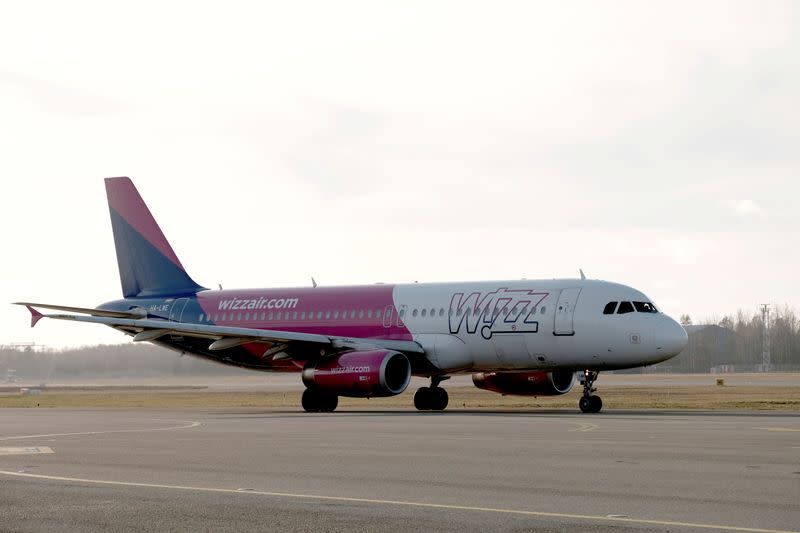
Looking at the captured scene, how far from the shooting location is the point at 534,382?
Result: 43.2m

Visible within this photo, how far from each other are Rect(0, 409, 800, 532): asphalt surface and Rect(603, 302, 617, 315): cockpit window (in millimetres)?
10794

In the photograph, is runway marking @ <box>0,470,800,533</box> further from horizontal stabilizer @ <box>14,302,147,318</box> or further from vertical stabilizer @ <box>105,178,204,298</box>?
vertical stabilizer @ <box>105,178,204,298</box>

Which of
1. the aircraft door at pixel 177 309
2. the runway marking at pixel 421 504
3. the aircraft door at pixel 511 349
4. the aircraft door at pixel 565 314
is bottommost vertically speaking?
the runway marking at pixel 421 504

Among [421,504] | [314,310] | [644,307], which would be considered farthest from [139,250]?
[421,504]

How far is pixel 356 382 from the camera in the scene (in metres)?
39.7

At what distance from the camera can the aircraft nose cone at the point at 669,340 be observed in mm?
37656

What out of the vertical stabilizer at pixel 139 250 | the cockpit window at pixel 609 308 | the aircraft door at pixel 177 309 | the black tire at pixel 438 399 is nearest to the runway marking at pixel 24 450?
the cockpit window at pixel 609 308

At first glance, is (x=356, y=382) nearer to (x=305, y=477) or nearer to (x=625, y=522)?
(x=305, y=477)

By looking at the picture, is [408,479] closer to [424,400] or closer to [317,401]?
[317,401]

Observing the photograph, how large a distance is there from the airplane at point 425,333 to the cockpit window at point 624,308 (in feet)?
0.14

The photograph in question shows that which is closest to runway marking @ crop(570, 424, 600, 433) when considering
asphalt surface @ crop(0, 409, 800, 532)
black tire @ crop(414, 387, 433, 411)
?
asphalt surface @ crop(0, 409, 800, 532)

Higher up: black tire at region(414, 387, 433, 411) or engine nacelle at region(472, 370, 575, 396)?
engine nacelle at region(472, 370, 575, 396)

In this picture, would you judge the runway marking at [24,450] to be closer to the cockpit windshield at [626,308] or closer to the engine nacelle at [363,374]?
the engine nacelle at [363,374]

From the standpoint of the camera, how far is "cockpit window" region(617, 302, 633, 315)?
38.2 m
